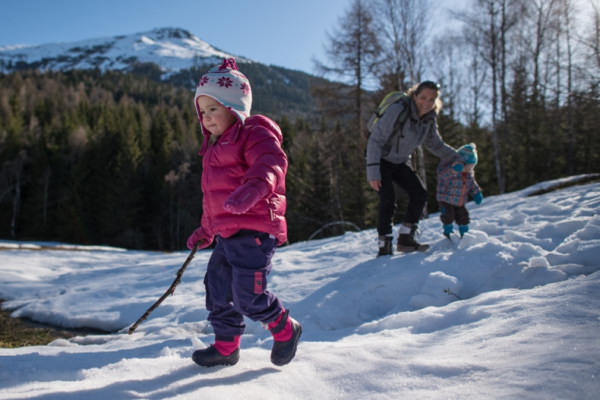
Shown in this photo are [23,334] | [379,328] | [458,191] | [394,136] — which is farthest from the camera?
[458,191]

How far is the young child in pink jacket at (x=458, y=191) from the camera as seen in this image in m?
4.33

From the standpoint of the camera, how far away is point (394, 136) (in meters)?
4.09

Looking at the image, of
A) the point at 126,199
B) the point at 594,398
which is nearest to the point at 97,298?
the point at 594,398

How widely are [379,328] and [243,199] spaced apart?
1.65 m

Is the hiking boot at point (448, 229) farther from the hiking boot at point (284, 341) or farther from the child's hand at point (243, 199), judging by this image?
the child's hand at point (243, 199)

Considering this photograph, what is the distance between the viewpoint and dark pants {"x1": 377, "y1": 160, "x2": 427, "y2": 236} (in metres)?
4.19

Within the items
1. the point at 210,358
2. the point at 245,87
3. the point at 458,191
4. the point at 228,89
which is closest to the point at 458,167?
the point at 458,191

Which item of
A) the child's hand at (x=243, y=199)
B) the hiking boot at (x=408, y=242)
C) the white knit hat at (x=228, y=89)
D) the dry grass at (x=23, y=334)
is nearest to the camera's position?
the child's hand at (x=243, y=199)

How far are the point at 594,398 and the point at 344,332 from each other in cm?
180

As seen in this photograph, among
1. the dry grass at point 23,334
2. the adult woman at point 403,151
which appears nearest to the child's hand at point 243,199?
the adult woman at point 403,151

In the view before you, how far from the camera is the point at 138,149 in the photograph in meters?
39.3

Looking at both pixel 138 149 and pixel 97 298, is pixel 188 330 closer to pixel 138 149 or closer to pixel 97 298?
pixel 97 298

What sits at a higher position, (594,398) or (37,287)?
(594,398)

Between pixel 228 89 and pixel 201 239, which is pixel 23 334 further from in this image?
pixel 228 89
